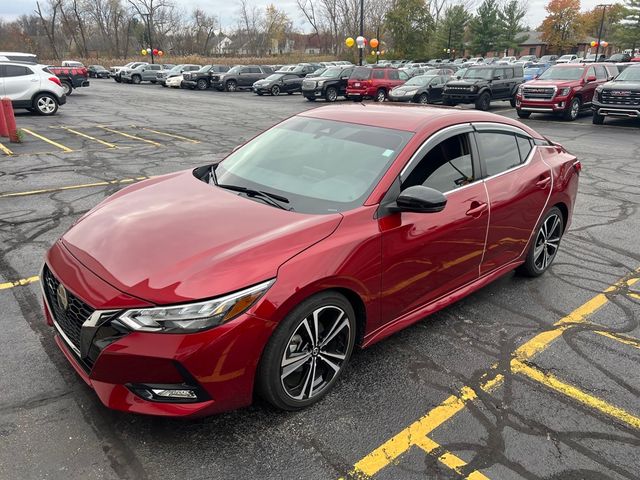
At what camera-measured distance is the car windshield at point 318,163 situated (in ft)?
10.6

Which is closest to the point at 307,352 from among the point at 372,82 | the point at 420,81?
the point at 420,81

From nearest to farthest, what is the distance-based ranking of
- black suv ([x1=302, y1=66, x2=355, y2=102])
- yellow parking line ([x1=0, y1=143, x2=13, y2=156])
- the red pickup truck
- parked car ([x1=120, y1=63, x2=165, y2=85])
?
yellow parking line ([x1=0, y1=143, x2=13, y2=156])
black suv ([x1=302, y1=66, x2=355, y2=102])
the red pickup truck
parked car ([x1=120, y1=63, x2=165, y2=85])

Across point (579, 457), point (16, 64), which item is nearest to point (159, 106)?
point (16, 64)

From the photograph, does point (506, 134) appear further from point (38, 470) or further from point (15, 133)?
point (15, 133)

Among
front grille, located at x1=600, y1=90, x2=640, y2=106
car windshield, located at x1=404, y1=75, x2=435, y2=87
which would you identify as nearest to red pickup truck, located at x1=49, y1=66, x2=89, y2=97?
car windshield, located at x1=404, y1=75, x2=435, y2=87

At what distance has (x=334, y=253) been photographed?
2783 millimetres

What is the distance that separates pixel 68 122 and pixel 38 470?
16.1m

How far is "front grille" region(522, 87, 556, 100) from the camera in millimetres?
17281

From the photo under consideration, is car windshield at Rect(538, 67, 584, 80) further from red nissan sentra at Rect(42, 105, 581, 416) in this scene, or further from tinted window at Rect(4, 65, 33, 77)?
tinted window at Rect(4, 65, 33, 77)

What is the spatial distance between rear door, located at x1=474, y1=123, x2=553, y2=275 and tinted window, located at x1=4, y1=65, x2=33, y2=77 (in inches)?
684

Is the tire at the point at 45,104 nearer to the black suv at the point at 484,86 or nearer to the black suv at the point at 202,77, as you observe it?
the black suv at the point at 484,86

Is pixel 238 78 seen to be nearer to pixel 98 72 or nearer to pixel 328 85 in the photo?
pixel 328 85

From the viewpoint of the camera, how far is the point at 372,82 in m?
23.5

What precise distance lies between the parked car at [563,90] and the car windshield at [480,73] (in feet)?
9.60
